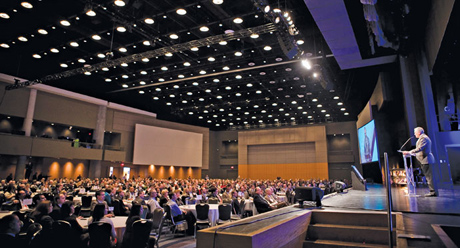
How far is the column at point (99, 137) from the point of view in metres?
21.6

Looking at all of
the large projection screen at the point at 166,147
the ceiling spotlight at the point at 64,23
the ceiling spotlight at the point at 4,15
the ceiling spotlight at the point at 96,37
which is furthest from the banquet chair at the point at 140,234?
the large projection screen at the point at 166,147

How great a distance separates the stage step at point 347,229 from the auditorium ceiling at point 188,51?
690cm

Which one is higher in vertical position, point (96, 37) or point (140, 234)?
point (96, 37)

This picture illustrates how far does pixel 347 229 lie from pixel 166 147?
78.9 feet

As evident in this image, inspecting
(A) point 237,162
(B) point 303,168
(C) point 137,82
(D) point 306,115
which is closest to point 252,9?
(C) point 137,82

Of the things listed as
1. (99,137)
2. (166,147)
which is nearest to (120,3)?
(99,137)

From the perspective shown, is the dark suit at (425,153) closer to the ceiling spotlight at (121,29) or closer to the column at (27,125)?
the ceiling spotlight at (121,29)

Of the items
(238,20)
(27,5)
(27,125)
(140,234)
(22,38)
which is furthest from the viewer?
(27,125)

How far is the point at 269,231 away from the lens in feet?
9.38

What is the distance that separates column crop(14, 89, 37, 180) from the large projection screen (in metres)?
7.86

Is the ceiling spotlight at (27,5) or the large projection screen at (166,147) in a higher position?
the ceiling spotlight at (27,5)

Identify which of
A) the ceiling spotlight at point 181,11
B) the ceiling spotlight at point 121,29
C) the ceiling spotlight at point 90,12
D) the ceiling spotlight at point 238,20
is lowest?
the ceiling spotlight at point 90,12

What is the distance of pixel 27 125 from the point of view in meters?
17.9

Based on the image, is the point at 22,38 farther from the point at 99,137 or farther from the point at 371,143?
the point at 371,143
